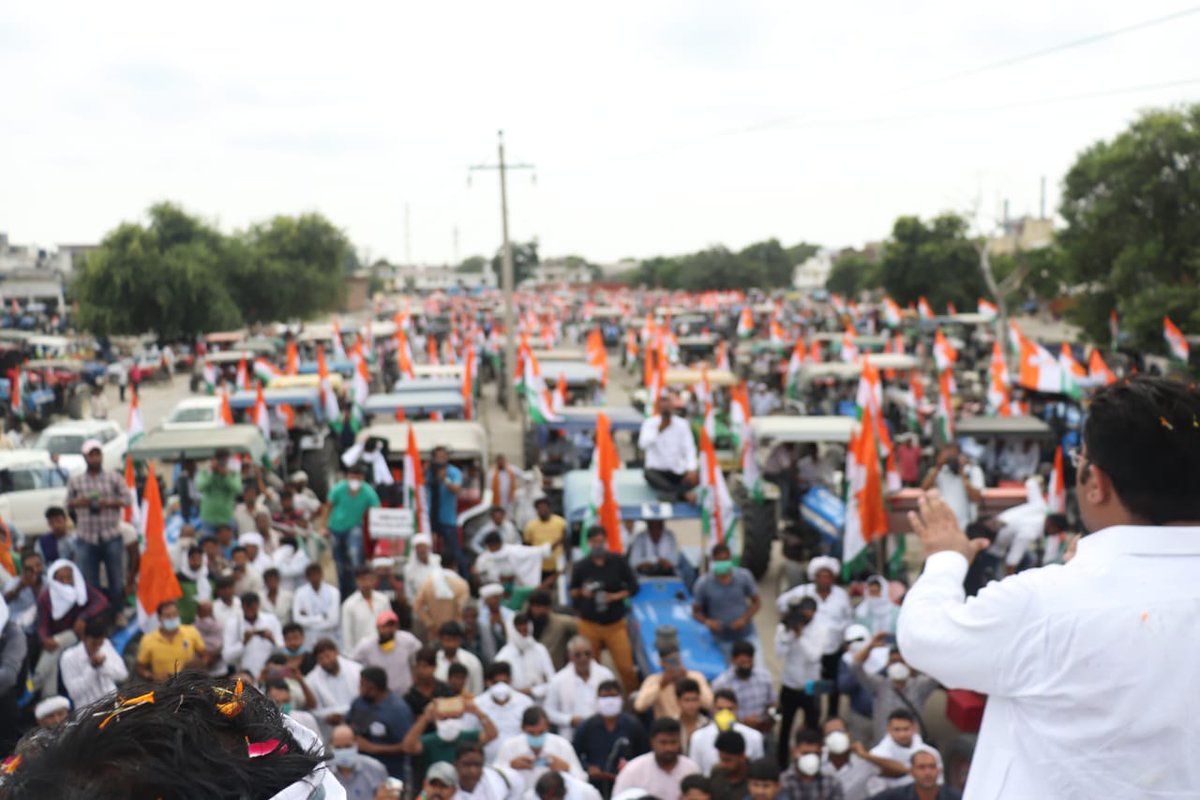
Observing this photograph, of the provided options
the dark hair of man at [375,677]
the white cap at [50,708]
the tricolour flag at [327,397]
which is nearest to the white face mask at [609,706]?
the dark hair of man at [375,677]

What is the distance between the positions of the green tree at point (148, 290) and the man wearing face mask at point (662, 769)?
134 feet

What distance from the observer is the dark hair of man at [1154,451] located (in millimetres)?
1857

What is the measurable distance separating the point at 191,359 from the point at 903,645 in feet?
149

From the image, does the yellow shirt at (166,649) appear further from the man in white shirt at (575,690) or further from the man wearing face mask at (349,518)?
the man wearing face mask at (349,518)

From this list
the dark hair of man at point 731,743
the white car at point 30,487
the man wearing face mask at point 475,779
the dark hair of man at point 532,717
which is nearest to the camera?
the man wearing face mask at point 475,779

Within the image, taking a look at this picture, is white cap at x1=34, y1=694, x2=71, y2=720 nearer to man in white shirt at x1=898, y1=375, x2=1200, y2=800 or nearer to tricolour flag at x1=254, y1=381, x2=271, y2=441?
man in white shirt at x1=898, y1=375, x2=1200, y2=800

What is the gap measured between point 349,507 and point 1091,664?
31.5ft

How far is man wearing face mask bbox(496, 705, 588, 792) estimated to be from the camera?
19.9 feet

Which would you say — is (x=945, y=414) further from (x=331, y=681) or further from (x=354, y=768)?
(x=354, y=768)

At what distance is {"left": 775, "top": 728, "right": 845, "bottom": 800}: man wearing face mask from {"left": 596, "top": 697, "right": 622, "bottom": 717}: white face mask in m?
1.07

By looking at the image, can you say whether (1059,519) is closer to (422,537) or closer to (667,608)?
(667,608)

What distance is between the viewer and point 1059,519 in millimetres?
9766

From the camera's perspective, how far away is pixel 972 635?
1831mm

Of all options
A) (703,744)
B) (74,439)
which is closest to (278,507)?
(74,439)
